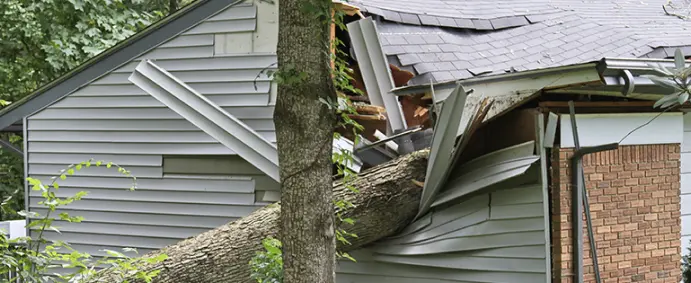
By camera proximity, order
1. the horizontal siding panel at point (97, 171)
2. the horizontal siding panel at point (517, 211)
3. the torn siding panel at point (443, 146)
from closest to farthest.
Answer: the horizontal siding panel at point (517, 211), the torn siding panel at point (443, 146), the horizontal siding panel at point (97, 171)

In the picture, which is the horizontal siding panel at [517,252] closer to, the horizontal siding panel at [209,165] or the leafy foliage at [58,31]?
the horizontal siding panel at [209,165]

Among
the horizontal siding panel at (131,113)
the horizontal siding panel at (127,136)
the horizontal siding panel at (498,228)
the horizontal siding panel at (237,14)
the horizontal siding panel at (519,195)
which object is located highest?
the horizontal siding panel at (237,14)

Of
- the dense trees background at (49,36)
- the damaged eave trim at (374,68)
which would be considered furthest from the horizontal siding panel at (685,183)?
the dense trees background at (49,36)

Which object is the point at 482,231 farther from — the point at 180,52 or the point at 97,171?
the point at 97,171

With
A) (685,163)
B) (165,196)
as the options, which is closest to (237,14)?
(165,196)

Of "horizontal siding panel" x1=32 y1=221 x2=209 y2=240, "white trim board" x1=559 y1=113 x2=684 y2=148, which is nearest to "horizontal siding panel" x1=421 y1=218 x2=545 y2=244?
"white trim board" x1=559 y1=113 x2=684 y2=148

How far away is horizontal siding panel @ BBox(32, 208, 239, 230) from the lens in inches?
347

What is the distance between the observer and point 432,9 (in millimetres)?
9422

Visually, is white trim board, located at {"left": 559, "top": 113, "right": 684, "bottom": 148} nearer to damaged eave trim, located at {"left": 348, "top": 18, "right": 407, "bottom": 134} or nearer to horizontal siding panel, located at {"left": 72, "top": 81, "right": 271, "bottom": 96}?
damaged eave trim, located at {"left": 348, "top": 18, "right": 407, "bottom": 134}

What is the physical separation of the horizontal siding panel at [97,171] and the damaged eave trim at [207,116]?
3.93 ft

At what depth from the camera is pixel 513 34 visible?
30.3ft

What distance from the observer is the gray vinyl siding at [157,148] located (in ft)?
27.9

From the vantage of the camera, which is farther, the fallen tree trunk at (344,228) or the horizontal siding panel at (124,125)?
the horizontal siding panel at (124,125)

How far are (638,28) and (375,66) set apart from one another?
3.36 m
